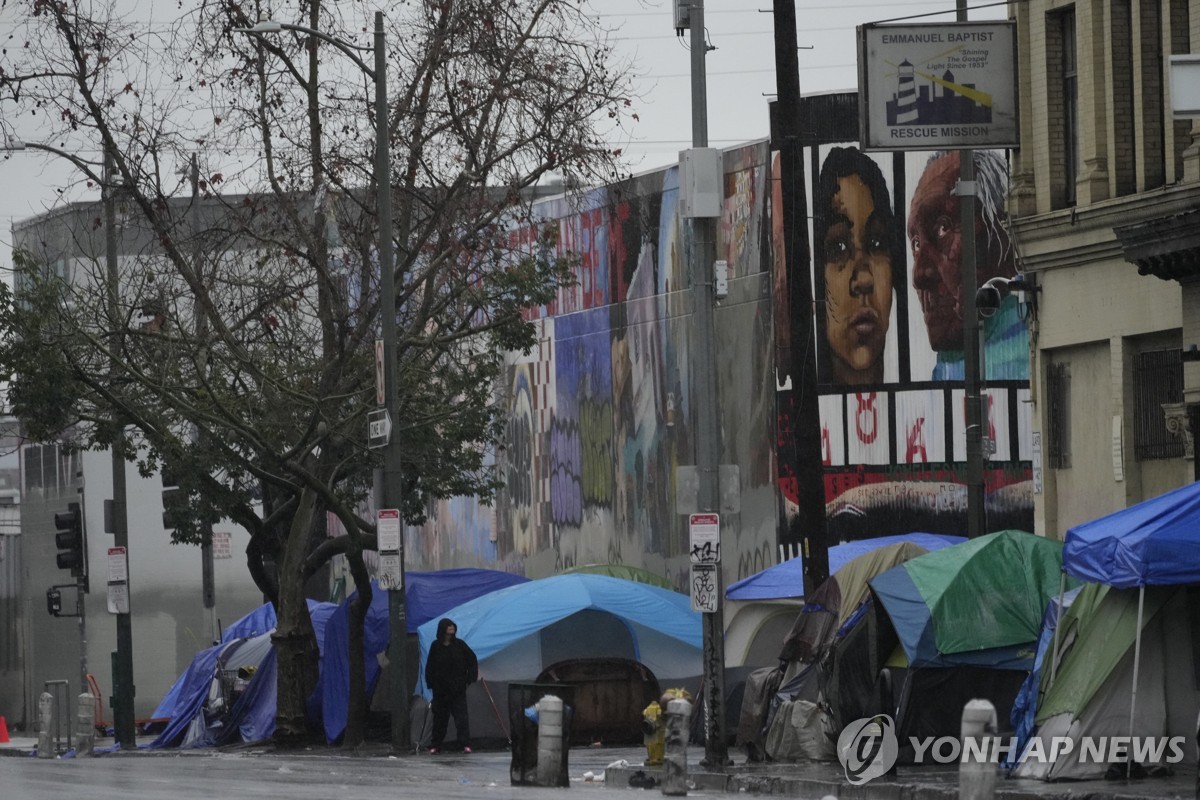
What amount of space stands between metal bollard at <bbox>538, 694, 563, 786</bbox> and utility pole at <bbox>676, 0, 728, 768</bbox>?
76.6 inches

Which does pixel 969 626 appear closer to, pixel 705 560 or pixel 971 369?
pixel 705 560

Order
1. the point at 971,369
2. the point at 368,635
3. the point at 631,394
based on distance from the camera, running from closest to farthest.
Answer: the point at 971,369 < the point at 368,635 < the point at 631,394

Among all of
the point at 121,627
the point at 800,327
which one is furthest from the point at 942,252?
the point at 121,627

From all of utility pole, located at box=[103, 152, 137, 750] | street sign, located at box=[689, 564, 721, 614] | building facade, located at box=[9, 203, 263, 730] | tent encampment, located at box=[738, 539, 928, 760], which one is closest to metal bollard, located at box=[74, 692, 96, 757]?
utility pole, located at box=[103, 152, 137, 750]

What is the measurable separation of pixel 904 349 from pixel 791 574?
514 centimetres

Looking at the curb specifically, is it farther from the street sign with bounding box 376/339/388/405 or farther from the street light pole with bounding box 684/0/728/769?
the street sign with bounding box 376/339/388/405

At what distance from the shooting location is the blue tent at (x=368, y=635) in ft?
98.9

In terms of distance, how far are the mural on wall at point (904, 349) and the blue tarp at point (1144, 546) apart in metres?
14.0

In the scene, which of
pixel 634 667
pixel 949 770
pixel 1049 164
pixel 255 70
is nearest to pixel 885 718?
pixel 949 770

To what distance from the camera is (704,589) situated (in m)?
20.6

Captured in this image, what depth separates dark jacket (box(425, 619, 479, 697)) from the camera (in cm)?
2723

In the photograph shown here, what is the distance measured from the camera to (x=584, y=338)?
3722 centimetres

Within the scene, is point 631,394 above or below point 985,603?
above

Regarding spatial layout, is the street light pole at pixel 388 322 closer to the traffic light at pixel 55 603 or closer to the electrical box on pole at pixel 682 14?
the electrical box on pole at pixel 682 14
